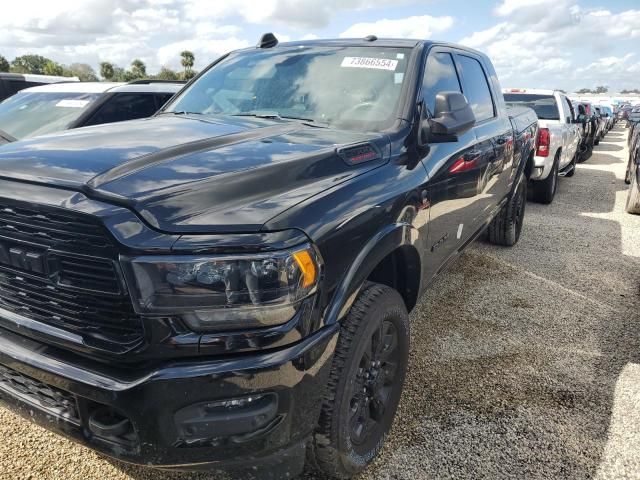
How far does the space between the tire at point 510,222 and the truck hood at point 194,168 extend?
3.49 m

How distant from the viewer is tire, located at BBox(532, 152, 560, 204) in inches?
328

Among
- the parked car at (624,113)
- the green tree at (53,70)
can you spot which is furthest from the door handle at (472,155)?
the green tree at (53,70)

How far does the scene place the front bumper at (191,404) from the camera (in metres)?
1.57

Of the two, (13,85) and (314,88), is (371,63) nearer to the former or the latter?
(314,88)

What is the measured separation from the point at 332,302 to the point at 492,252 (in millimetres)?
4390

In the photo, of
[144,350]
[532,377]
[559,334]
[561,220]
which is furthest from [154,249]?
[561,220]

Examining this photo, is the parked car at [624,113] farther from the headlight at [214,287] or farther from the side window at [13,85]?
the headlight at [214,287]

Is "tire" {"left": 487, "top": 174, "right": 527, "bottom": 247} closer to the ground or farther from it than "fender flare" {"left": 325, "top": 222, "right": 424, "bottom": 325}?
closer to the ground

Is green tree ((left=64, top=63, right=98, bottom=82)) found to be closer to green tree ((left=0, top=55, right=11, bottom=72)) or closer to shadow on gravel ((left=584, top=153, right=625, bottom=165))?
green tree ((left=0, top=55, right=11, bottom=72))

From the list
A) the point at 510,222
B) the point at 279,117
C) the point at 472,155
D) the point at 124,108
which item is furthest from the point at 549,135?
the point at 279,117

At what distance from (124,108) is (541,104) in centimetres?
735

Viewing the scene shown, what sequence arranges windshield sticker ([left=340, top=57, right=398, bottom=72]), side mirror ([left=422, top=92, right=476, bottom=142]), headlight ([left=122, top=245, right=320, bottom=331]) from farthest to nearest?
windshield sticker ([left=340, top=57, right=398, bottom=72]) < side mirror ([left=422, top=92, right=476, bottom=142]) < headlight ([left=122, top=245, right=320, bottom=331])

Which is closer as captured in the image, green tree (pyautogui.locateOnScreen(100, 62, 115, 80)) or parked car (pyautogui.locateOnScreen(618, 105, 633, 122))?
parked car (pyautogui.locateOnScreen(618, 105, 633, 122))

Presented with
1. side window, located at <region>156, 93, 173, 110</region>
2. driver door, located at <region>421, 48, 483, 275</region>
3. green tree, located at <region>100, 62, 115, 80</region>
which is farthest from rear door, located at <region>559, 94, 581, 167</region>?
green tree, located at <region>100, 62, 115, 80</region>
